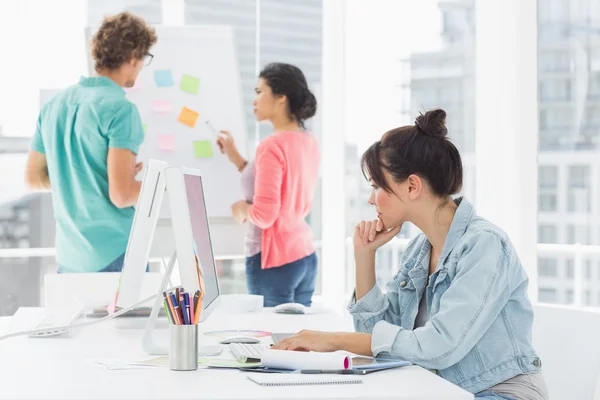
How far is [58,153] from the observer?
2.96 metres

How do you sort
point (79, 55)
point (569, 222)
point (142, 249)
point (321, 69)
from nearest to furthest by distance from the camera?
point (142, 249) < point (569, 222) < point (79, 55) < point (321, 69)

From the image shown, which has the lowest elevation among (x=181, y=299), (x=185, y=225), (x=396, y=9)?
(x=181, y=299)

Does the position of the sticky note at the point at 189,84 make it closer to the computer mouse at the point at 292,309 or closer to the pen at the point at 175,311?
the computer mouse at the point at 292,309

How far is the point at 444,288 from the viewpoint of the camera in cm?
175

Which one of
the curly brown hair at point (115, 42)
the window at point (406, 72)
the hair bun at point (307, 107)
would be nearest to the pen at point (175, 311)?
the curly brown hair at point (115, 42)

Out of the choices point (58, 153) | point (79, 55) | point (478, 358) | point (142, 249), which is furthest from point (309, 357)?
point (79, 55)

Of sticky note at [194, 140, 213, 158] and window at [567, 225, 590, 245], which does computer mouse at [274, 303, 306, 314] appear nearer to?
sticky note at [194, 140, 213, 158]

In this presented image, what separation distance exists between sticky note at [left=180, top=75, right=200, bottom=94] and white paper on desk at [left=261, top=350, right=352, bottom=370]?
2588mm

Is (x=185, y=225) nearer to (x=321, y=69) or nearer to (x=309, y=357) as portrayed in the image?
(x=309, y=357)

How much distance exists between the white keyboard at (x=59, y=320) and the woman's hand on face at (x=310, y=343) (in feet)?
1.74

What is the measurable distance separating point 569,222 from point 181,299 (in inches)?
112

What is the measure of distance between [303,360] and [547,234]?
2.79m

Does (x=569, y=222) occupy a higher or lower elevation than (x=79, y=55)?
lower

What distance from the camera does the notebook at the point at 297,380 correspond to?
4.46 feet
